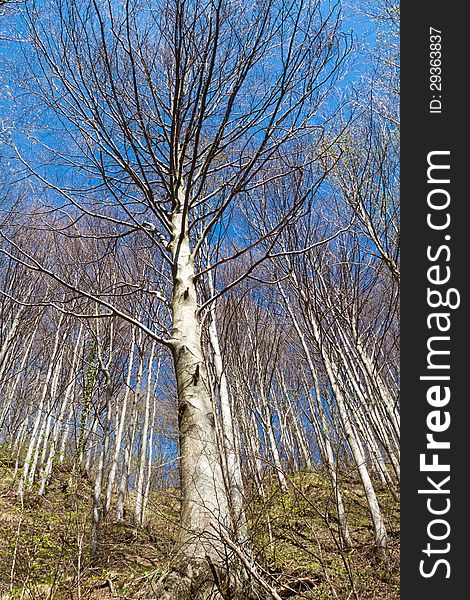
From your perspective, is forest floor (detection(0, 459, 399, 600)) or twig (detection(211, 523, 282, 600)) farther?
forest floor (detection(0, 459, 399, 600))

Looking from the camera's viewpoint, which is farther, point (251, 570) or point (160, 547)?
point (160, 547)

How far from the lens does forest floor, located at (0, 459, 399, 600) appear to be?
6.41 feet

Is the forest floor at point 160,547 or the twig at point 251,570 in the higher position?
the twig at point 251,570

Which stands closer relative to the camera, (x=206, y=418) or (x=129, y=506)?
(x=206, y=418)

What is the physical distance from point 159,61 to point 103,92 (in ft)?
3.94

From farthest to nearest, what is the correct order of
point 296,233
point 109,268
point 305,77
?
point 109,268 < point 296,233 < point 305,77

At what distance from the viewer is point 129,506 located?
1148cm

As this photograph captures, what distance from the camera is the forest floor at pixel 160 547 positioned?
1.96 metres

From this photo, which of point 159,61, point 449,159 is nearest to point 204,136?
point 159,61

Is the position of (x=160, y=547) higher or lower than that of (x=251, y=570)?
lower

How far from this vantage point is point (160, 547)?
3623 mm

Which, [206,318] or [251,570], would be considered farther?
[206,318]

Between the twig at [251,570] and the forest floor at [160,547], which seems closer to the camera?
the twig at [251,570]

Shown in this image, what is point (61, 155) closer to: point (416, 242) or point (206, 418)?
point (206, 418)
